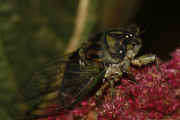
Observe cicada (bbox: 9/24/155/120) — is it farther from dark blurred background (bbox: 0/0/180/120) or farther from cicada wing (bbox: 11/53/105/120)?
dark blurred background (bbox: 0/0/180/120)

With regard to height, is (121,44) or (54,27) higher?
(54,27)

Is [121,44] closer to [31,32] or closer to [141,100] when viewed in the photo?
[141,100]

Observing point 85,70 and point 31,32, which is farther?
point 31,32

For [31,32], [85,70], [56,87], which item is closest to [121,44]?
[85,70]

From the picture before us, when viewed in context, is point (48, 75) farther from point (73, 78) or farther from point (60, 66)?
point (73, 78)

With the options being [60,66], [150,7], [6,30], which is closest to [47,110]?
[60,66]

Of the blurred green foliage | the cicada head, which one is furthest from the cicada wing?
the blurred green foliage
